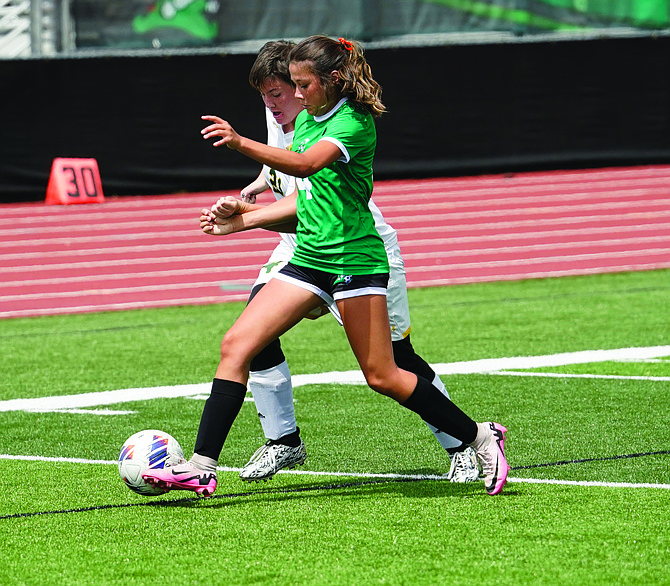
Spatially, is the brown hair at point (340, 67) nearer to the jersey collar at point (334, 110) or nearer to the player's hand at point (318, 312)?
the jersey collar at point (334, 110)

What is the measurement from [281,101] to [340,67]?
893mm

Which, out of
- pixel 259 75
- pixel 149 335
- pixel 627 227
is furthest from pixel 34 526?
pixel 627 227

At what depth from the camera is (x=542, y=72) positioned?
17.3m

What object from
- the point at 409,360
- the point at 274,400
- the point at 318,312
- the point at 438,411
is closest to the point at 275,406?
the point at 274,400

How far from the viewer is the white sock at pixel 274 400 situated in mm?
6207

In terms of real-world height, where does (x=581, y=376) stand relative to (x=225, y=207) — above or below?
below

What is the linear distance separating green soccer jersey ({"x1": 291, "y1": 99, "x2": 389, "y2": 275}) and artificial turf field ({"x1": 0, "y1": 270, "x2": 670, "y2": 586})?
1025 millimetres

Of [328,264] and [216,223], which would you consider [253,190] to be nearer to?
[216,223]

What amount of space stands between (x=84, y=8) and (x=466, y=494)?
11.9m

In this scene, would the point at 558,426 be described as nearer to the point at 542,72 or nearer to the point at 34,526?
the point at 34,526

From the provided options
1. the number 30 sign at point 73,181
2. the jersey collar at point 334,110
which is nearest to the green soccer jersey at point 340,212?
the jersey collar at point 334,110

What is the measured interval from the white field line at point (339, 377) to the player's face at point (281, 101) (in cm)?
293

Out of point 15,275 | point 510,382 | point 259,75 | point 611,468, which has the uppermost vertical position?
point 259,75

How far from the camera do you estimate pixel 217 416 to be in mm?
5449
